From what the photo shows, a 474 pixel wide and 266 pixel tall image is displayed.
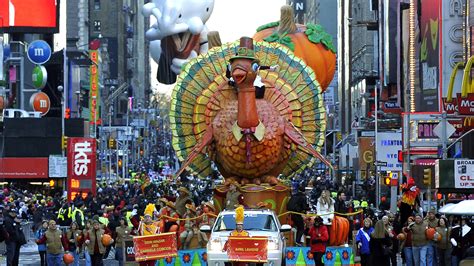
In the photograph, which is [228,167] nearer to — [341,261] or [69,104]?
[341,261]

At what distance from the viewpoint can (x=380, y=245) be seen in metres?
28.3

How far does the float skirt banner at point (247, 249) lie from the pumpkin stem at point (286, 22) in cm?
2473

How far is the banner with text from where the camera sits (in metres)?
32.1

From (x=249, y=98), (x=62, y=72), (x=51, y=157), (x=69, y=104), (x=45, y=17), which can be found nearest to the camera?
(x=249, y=98)

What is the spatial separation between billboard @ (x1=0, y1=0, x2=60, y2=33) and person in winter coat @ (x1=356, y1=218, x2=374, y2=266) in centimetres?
5815

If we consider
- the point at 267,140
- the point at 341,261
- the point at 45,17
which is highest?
the point at 45,17

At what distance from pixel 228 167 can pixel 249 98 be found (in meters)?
1.92

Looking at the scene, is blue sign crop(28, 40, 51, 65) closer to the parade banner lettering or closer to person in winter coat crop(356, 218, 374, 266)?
the parade banner lettering

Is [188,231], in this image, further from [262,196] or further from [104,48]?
[104,48]

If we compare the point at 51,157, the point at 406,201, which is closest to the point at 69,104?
the point at 51,157

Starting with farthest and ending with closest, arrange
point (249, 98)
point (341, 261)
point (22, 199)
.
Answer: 1. point (22, 199)
2. point (249, 98)
3. point (341, 261)

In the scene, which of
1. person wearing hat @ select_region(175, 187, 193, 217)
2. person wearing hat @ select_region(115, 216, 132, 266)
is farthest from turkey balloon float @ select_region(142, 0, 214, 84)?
person wearing hat @ select_region(115, 216, 132, 266)

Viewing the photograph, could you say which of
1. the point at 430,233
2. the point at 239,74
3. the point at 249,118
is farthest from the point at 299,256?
the point at 239,74

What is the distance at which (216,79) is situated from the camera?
115 ft
